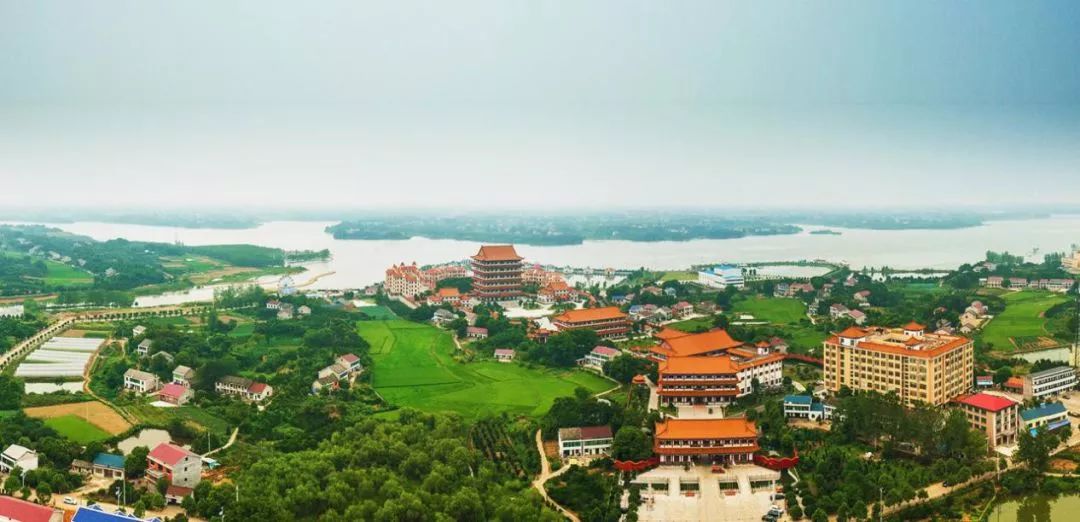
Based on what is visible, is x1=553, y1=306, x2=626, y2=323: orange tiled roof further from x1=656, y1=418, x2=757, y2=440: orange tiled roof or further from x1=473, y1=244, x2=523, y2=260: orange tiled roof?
x1=656, y1=418, x2=757, y2=440: orange tiled roof

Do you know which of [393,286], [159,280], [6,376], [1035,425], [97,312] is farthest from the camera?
[159,280]

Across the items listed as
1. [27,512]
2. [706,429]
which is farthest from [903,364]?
[27,512]

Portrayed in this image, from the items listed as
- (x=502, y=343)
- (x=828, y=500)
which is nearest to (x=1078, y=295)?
(x=502, y=343)

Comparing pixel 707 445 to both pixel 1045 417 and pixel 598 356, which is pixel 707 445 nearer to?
pixel 1045 417

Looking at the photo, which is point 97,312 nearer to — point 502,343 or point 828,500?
point 502,343

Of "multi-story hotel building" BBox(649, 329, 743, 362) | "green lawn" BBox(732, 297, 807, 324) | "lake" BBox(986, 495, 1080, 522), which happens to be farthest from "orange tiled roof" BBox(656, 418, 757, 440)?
"green lawn" BBox(732, 297, 807, 324)

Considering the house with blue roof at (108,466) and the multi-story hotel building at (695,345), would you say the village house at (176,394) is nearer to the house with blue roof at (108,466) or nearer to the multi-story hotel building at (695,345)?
the house with blue roof at (108,466)

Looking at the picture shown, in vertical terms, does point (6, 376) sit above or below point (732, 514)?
above

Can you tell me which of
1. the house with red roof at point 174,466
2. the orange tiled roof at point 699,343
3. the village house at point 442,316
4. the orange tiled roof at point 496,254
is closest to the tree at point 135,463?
the house with red roof at point 174,466
